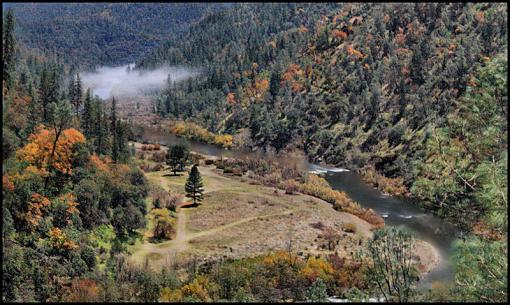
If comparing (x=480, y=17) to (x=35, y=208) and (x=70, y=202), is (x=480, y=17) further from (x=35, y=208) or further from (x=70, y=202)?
(x=35, y=208)

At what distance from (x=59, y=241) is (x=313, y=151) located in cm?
7541

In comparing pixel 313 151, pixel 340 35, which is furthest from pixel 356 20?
pixel 313 151

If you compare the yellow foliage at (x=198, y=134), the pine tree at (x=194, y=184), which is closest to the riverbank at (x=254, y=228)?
the pine tree at (x=194, y=184)

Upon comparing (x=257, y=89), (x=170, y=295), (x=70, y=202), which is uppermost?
(x=70, y=202)

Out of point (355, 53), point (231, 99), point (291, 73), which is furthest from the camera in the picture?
point (231, 99)

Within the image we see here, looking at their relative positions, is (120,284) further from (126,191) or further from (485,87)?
(485,87)

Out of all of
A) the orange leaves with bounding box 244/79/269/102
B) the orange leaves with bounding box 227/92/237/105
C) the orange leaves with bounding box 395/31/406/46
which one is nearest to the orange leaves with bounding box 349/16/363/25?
the orange leaves with bounding box 395/31/406/46

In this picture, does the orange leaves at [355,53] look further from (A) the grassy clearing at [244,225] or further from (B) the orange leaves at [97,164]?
(B) the orange leaves at [97,164]

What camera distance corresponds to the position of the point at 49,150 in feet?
177

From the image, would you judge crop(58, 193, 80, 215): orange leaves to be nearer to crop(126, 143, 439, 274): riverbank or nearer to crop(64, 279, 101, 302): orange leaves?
crop(126, 143, 439, 274): riverbank

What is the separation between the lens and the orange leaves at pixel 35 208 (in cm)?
4544

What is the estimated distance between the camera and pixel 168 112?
180750mm

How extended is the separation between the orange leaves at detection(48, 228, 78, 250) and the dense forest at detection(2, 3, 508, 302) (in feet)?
0.81

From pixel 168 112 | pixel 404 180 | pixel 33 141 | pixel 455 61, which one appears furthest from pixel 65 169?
pixel 168 112
